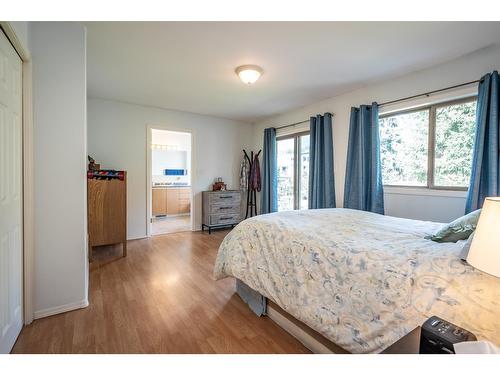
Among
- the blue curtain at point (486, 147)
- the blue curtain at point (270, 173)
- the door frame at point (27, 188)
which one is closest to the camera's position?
the door frame at point (27, 188)

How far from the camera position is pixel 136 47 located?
228 centimetres

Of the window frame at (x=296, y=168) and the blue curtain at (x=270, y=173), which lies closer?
the window frame at (x=296, y=168)

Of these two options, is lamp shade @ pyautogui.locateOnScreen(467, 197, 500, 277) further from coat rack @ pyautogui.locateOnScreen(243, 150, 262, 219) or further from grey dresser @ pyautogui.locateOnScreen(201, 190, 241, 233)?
coat rack @ pyautogui.locateOnScreen(243, 150, 262, 219)

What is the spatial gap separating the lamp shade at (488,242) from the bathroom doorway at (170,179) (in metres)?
5.24

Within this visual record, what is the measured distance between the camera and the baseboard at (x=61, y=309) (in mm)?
1845

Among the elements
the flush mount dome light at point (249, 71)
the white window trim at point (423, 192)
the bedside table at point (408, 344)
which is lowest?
the bedside table at point (408, 344)

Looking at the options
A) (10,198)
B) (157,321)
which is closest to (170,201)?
(157,321)

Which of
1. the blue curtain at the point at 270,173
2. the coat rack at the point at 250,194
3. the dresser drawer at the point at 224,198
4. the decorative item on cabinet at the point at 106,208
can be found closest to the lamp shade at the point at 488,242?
the decorative item on cabinet at the point at 106,208

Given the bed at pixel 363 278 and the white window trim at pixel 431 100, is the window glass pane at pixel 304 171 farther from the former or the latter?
the bed at pixel 363 278

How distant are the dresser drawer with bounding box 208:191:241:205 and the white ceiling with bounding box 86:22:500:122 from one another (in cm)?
190
